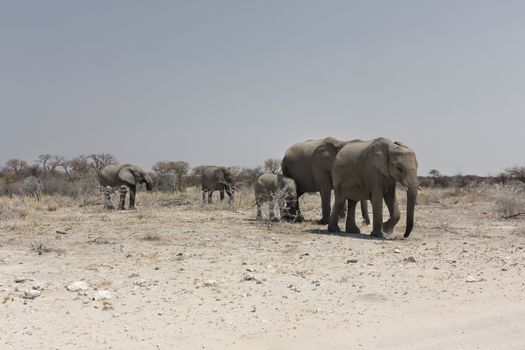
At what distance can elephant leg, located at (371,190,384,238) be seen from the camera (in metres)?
11.5

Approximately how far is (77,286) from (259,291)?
2.15m

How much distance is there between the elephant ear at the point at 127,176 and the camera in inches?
A: 841

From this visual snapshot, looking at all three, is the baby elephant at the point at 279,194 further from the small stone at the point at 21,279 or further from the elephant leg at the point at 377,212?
the small stone at the point at 21,279

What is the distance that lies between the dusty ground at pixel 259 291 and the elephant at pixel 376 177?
0.79 m

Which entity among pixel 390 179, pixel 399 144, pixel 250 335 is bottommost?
pixel 250 335

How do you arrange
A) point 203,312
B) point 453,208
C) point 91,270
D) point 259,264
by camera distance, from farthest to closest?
1. point 453,208
2. point 259,264
3. point 91,270
4. point 203,312

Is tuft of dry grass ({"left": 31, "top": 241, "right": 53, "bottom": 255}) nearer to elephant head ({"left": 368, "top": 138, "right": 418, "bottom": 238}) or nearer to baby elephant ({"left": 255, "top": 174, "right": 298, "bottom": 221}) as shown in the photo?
baby elephant ({"left": 255, "top": 174, "right": 298, "bottom": 221})

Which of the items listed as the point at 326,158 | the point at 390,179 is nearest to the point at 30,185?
the point at 326,158

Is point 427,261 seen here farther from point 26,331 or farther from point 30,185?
point 30,185

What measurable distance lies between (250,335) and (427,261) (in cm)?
417

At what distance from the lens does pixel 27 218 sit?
14992 mm

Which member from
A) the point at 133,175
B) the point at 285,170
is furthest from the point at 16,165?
A: the point at 285,170

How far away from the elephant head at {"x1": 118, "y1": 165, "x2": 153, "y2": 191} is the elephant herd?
7.98 m

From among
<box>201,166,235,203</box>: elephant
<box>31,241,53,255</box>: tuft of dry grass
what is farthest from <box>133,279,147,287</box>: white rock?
<box>201,166,235,203</box>: elephant
